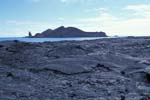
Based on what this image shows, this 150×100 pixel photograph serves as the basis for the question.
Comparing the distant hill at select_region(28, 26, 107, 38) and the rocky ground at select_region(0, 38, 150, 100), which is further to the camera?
the distant hill at select_region(28, 26, 107, 38)

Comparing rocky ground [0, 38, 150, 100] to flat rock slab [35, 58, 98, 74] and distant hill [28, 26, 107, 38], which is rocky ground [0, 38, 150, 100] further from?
distant hill [28, 26, 107, 38]

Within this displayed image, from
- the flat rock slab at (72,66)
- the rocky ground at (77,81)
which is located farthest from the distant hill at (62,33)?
the rocky ground at (77,81)

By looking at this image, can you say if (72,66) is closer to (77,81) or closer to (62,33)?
(77,81)

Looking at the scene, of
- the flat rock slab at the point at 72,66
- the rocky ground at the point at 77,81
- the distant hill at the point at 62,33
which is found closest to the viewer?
the rocky ground at the point at 77,81

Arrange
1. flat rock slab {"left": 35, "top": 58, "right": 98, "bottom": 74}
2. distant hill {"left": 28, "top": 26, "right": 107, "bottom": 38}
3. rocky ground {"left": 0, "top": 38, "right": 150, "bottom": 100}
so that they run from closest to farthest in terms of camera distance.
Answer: rocky ground {"left": 0, "top": 38, "right": 150, "bottom": 100} → flat rock slab {"left": 35, "top": 58, "right": 98, "bottom": 74} → distant hill {"left": 28, "top": 26, "right": 107, "bottom": 38}

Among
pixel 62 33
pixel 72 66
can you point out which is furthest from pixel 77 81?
pixel 62 33

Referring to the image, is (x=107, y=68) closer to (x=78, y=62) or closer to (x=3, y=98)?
(x=78, y=62)

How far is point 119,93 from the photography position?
10.0 meters

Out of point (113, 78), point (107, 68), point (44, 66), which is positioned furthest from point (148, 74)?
point (44, 66)

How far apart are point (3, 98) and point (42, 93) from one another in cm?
133

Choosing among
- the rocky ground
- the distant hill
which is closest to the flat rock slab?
the rocky ground

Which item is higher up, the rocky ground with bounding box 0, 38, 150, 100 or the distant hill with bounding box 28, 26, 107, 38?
the distant hill with bounding box 28, 26, 107, 38

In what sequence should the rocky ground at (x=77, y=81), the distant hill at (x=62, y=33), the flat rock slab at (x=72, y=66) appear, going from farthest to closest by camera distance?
the distant hill at (x=62, y=33)
the flat rock slab at (x=72, y=66)
the rocky ground at (x=77, y=81)

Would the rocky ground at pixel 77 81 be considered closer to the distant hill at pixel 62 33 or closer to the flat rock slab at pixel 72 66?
the flat rock slab at pixel 72 66
